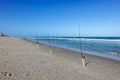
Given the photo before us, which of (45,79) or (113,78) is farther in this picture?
(113,78)

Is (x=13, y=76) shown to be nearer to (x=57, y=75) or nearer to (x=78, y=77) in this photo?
(x=57, y=75)

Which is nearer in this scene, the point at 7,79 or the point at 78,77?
the point at 7,79

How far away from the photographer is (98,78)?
6742 millimetres

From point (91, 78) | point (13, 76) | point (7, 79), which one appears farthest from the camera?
point (91, 78)

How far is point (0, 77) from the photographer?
233 inches

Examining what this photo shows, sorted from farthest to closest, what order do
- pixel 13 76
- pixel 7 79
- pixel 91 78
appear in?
pixel 91 78
pixel 13 76
pixel 7 79

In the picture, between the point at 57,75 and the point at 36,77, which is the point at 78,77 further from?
the point at 36,77

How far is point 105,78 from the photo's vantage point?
269 inches

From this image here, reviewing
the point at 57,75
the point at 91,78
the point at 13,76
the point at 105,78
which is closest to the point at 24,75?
the point at 13,76

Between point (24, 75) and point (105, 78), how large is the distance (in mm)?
3744

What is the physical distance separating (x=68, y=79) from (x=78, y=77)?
1.91 ft

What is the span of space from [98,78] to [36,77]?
285 cm

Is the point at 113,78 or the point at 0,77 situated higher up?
the point at 0,77

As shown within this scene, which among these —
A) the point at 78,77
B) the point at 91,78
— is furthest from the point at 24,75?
the point at 91,78
